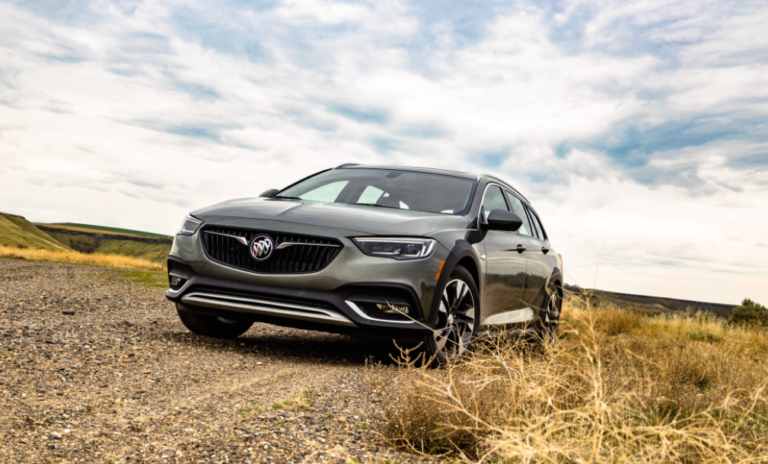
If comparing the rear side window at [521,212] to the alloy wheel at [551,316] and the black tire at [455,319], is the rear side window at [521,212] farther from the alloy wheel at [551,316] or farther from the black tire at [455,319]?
the black tire at [455,319]

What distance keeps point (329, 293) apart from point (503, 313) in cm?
216

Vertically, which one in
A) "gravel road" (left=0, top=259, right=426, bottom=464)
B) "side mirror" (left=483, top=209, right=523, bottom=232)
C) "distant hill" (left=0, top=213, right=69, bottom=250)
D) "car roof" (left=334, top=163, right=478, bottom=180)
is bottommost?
"distant hill" (left=0, top=213, right=69, bottom=250)

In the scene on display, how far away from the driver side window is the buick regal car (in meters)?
0.08

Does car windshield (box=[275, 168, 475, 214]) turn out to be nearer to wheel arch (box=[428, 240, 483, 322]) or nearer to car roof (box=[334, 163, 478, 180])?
car roof (box=[334, 163, 478, 180])

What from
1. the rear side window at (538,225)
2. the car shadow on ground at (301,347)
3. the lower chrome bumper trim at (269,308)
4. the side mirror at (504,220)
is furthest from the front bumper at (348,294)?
the rear side window at (538,225)

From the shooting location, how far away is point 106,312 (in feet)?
23.9

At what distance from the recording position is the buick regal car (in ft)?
14.9

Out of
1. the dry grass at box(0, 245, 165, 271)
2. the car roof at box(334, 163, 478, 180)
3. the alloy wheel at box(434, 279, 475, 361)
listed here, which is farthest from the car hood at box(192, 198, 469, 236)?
the dry grass at box(0, 245, 165, 271)

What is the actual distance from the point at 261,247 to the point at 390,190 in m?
1.72

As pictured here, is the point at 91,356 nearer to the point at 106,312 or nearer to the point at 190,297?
the point at 190,297

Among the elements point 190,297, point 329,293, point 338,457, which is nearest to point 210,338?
point 190,297

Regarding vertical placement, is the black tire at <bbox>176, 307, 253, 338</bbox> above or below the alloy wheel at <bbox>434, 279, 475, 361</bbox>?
below

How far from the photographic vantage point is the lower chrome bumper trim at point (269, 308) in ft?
14.9

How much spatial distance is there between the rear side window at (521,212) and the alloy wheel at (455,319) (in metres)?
1.95
